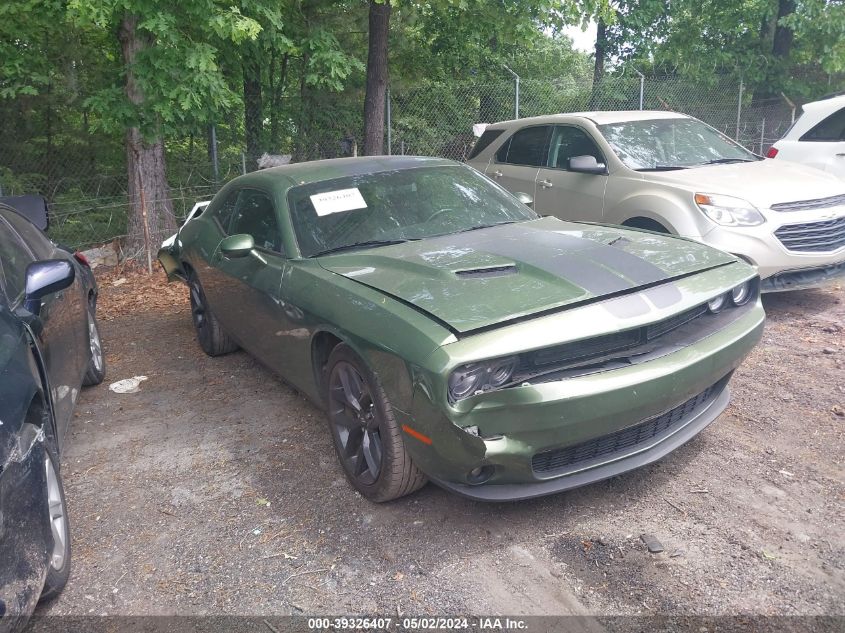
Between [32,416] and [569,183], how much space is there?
5.41 metres

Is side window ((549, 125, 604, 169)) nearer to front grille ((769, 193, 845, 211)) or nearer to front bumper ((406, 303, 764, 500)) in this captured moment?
front grille ((769, 193, 845, 211))

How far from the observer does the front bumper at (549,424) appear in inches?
109

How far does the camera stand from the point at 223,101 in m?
8.51

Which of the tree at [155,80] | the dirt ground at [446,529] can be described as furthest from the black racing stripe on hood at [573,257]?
the tree at [155,80]

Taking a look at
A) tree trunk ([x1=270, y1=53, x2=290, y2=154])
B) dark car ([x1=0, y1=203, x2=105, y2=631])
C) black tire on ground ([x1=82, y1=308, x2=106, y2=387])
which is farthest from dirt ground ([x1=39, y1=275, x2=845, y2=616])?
tree trunk ([x1=270, y1=53, x2=290, y2=154])

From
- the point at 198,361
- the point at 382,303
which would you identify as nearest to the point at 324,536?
the point at 382,303

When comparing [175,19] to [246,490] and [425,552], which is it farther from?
[425,552]

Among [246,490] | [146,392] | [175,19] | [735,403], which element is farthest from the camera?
[175,19]

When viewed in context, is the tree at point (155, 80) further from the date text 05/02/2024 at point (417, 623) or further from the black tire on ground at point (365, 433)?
the date text 05/02/2024 at point (417, 623)

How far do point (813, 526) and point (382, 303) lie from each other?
2067 mm

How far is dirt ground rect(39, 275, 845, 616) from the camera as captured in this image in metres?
2.75

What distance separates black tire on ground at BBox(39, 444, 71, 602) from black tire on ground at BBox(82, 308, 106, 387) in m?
2.43

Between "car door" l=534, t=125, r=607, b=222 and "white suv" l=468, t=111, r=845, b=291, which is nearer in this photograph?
"white suv" l=468, t=111, r=845, b=291

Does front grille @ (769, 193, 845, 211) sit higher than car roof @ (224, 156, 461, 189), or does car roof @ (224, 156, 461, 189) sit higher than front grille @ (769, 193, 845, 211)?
car roof @ (224, 156, 461, 189)
